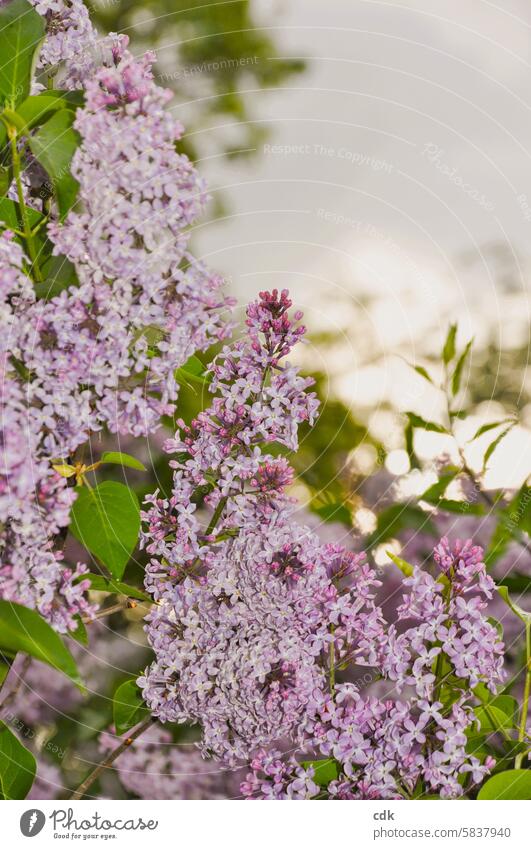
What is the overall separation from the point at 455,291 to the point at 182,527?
48 cm

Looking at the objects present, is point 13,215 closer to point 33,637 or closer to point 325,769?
point 33,637

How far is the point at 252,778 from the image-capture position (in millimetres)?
801

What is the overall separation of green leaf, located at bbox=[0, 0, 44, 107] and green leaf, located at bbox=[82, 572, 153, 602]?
44 cm

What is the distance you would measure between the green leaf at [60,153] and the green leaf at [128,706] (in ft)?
1.54

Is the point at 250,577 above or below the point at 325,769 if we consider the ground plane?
above

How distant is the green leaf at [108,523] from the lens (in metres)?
0.75

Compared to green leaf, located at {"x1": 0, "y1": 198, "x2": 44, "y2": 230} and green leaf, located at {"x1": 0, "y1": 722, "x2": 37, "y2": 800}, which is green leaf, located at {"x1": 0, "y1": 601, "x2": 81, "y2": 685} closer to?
green leaf, located at {"x1": 0, "y1": 722, "x2": 37, "y2": 800}

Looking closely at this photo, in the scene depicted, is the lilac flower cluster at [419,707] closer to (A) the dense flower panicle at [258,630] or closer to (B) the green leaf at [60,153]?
(A) the dense flower panicle at [258,630]

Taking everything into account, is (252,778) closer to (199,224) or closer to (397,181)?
(199,224)

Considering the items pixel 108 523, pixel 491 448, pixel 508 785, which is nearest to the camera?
pixel 108 523

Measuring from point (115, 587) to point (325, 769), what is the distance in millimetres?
268
